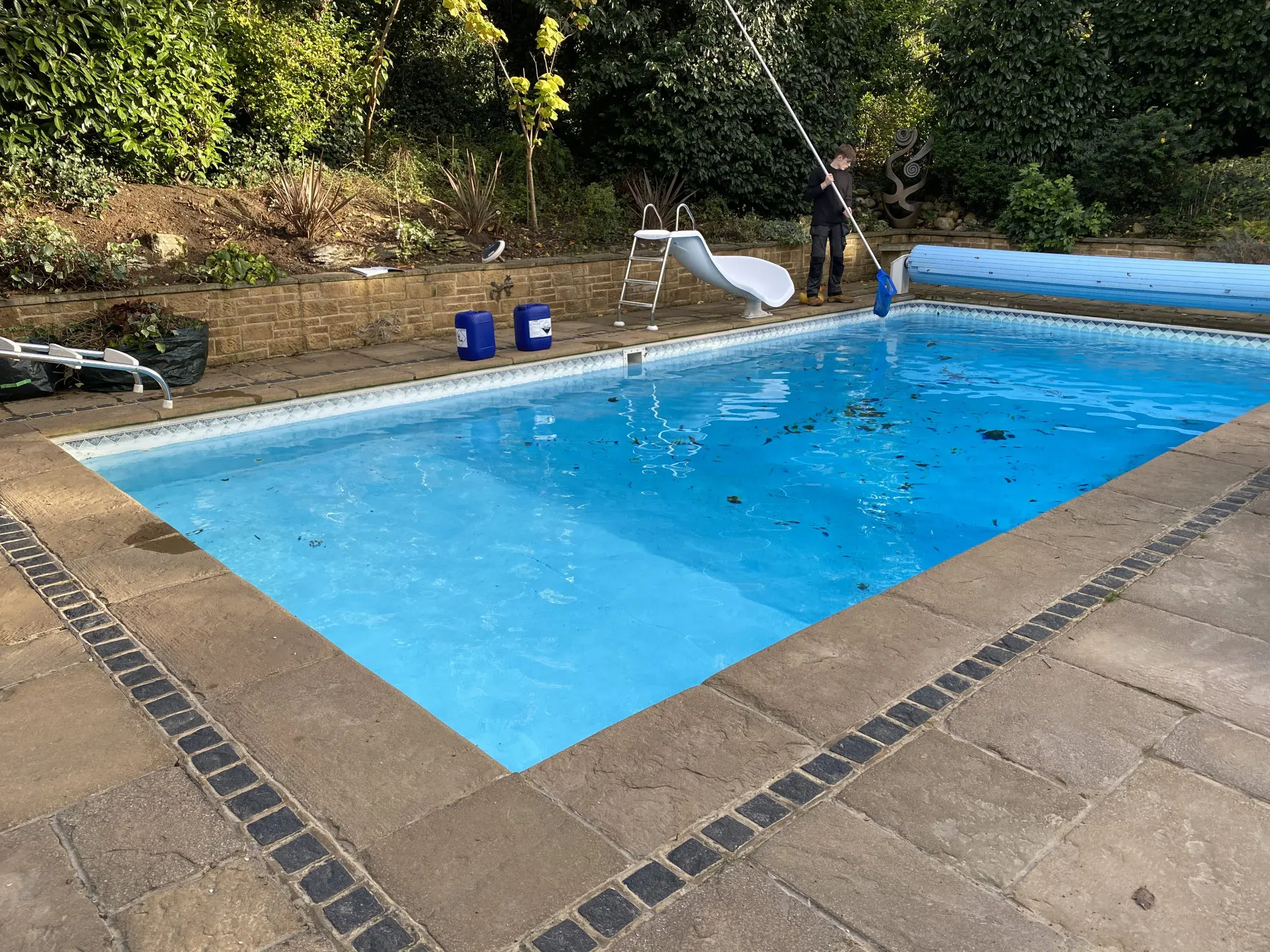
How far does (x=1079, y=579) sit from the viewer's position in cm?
326

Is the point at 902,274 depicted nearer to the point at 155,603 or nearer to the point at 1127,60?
the point at 1127,60

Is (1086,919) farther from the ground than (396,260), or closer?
closer

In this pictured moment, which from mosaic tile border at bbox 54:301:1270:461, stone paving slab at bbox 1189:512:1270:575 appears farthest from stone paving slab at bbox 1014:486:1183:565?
mosaic tile border at bbox 54:301:1270:461

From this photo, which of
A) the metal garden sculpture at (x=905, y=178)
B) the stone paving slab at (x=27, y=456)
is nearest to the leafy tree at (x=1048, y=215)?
the metal garden sculpture at (x=905, y=178)

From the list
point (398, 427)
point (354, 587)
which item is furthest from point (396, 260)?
point (354, 587)

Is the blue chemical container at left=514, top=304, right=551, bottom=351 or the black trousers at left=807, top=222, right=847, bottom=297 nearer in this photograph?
the blue chemical container at left=514, top=304, right=551, bottom=351

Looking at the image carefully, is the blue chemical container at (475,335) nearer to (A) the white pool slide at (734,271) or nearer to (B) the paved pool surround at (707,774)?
(A) the white pool slide at (734,271)

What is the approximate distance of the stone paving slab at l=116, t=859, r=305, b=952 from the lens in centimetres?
174

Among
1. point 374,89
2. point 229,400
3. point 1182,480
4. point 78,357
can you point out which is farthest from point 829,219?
point 78,357

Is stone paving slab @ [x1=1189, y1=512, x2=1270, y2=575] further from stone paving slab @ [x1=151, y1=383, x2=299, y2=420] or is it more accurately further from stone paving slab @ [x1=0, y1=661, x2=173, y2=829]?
stone paving slab @ [x1=151, y1=383, x2=299, y2=420]

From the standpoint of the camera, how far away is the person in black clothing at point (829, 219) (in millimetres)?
9367

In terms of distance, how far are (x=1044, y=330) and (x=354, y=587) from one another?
26.3ft

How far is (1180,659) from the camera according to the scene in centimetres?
271

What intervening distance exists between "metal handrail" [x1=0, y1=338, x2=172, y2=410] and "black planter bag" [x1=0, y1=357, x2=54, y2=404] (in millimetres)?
37
